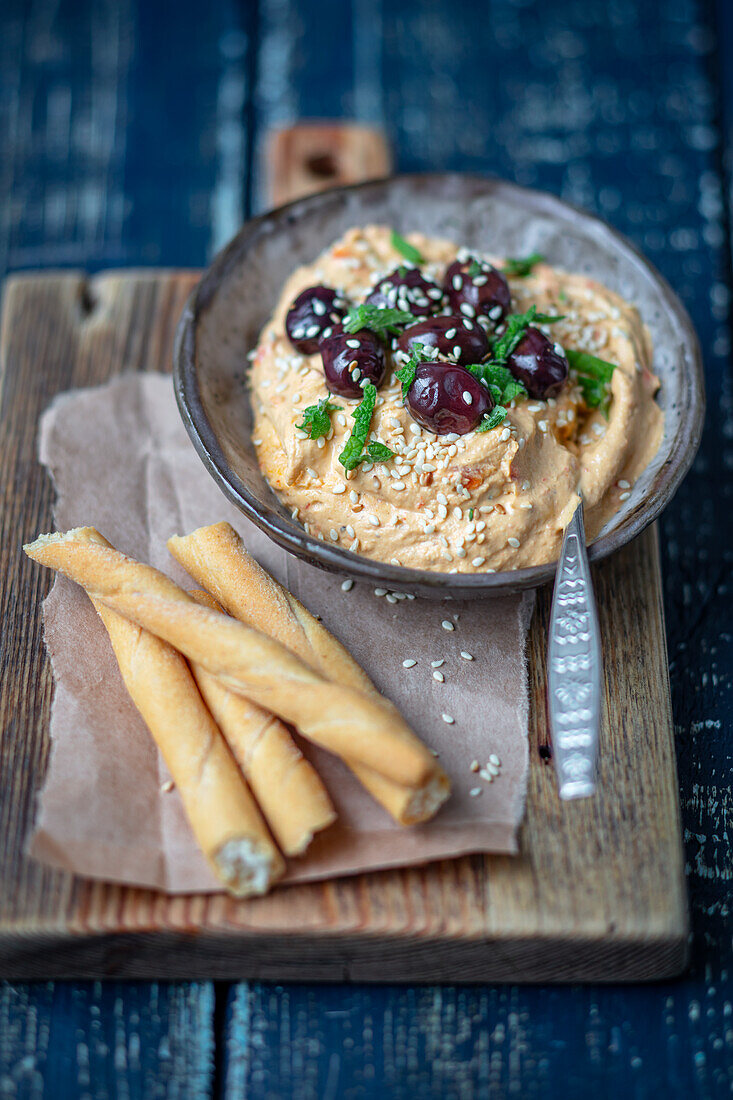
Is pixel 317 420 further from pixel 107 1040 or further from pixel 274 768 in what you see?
pixel 107 1040

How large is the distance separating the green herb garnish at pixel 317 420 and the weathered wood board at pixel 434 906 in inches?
34.7

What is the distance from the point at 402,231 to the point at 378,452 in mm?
1144

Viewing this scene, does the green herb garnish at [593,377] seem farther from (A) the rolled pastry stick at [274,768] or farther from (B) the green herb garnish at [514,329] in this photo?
(A) the rolled pastry stick at [274,768]

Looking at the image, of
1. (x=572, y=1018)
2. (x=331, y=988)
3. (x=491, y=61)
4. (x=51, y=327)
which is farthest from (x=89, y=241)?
(x=572, y=1018)

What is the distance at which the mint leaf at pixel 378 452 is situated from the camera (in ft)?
8.45

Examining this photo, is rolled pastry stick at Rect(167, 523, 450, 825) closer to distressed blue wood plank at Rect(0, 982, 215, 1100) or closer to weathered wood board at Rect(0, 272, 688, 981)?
weathered wood board at Rect(0, 272, 688, 981)

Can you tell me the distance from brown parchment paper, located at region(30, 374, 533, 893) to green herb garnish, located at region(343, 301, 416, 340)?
696 mm

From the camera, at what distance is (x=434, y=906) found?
7.82 ft

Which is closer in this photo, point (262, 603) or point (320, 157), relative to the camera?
point (262, 603)

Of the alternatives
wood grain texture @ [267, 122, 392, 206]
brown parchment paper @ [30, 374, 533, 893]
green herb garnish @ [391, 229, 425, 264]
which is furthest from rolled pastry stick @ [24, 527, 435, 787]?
wood grain texture @ [267, 122, 392, 206]

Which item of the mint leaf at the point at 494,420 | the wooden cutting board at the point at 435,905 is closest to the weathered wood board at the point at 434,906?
the wooden cutting board at the point at 435,905

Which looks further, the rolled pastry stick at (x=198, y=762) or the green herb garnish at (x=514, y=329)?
the green herb garnish at (x=514, y=329)

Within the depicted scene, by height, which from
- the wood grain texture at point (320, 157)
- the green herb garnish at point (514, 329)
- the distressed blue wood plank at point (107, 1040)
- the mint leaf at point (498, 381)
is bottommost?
the distressed blue wood plank at point (107, 1040)

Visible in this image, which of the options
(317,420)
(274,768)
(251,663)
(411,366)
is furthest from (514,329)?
(274,768)
